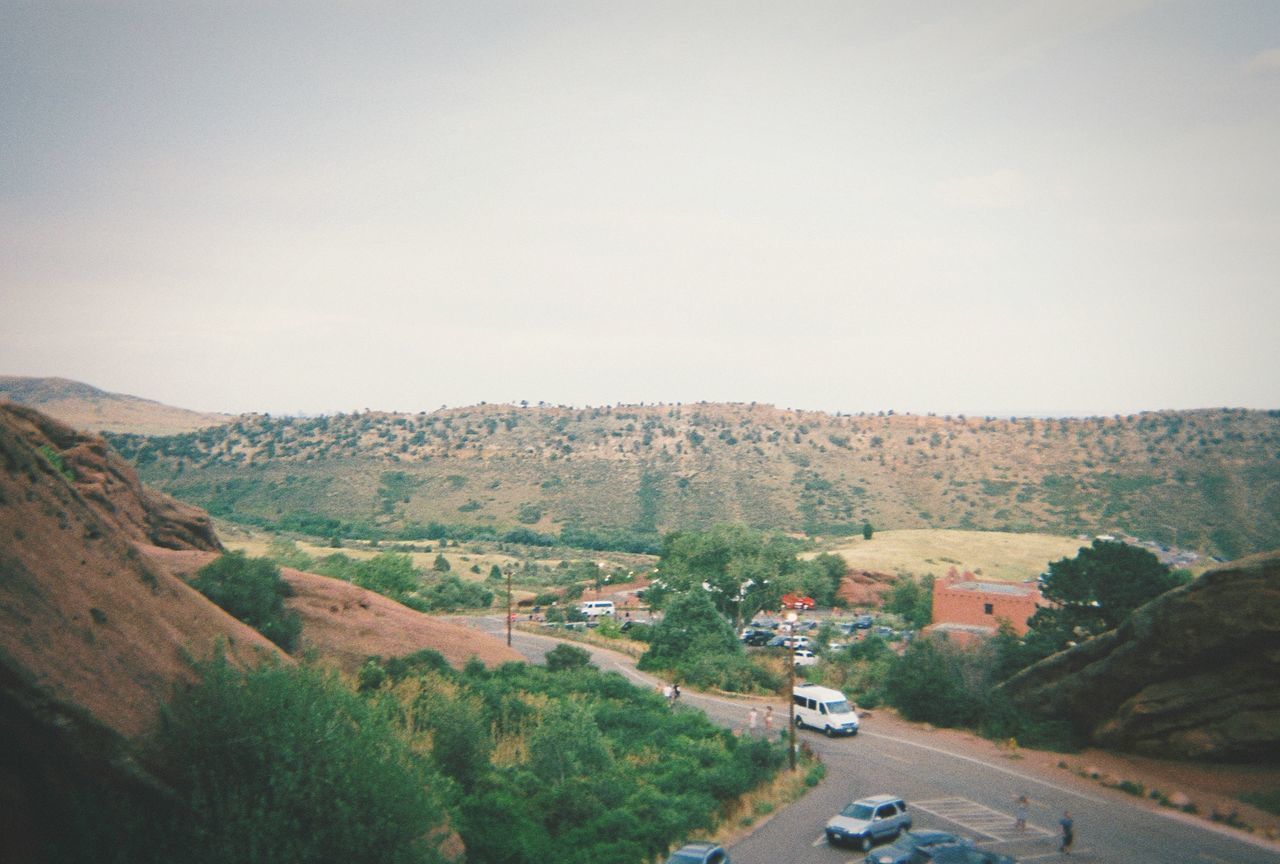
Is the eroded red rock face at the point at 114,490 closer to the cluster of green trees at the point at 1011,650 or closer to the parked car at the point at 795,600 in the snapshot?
the cluster of green trees at the point at 1011,650

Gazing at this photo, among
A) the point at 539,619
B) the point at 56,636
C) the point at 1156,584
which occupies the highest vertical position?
the point at 56,636

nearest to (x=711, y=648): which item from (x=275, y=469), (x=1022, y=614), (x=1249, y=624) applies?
(x=1022, y=614)

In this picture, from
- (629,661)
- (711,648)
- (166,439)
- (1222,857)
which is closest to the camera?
(1222,857)

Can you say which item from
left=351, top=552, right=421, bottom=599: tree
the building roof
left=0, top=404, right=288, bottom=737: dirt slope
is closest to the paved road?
left=0, top=404, right=288, bottom=737: dirt slope

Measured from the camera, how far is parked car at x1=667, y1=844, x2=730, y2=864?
17.3 metres

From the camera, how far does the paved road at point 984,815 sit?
20422mm

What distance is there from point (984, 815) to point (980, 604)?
99.5 feet

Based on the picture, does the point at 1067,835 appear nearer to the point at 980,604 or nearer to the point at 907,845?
the point at 907,845

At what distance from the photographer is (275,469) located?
362 feet

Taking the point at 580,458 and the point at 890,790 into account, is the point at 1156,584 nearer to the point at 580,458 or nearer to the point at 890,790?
the point at 890,790

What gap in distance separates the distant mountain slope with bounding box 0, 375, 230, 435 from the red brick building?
497 feet

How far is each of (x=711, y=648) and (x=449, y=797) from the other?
2986cm

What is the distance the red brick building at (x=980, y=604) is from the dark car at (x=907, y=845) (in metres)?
32.3

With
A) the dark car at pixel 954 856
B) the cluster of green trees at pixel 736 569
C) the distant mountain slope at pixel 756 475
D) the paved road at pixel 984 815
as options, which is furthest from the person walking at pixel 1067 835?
the distant mountain slope at pixel 756 475
